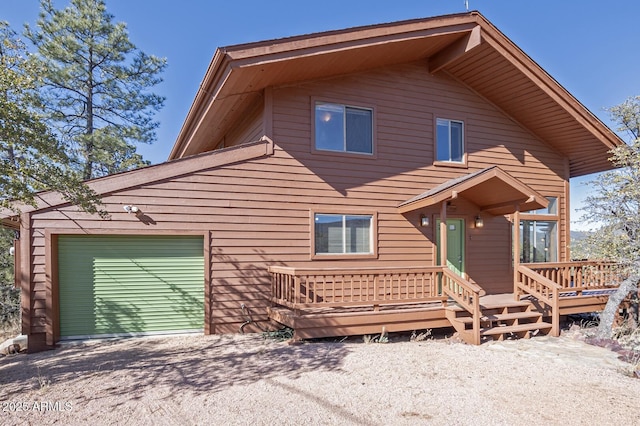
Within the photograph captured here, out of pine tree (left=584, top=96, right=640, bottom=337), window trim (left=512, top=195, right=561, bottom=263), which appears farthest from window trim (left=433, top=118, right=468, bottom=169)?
pine tree (left=584, top=96, right=640, bottom=337)

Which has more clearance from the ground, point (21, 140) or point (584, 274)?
point (21, 140)

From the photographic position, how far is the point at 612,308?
7.02 meters

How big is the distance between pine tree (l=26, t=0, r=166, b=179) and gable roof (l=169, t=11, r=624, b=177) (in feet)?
21.3

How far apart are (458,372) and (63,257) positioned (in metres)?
6.27

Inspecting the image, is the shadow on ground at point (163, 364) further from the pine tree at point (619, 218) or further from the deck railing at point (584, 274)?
the pine tree at point (619, 218)

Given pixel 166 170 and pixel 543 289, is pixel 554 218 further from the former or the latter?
pixel 166 170

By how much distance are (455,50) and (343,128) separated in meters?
3.01

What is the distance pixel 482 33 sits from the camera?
8.01 metres

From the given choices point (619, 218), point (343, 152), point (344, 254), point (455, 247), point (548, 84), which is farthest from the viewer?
point (455, 247)

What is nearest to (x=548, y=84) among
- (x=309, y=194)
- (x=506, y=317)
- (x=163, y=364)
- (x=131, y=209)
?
(x=506, y=317)

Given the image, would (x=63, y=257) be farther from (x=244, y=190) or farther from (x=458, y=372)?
(x=458, y=372)

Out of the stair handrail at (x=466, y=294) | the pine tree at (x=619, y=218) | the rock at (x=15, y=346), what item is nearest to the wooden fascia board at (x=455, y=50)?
the pine tree at (x=619, y=218)

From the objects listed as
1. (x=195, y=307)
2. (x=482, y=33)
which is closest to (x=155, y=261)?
(x=195, y=307)

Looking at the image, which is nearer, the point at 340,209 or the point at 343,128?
the point at 340,209
